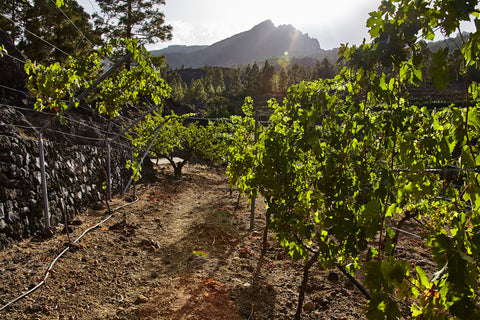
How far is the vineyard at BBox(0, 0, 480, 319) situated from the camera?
133cm

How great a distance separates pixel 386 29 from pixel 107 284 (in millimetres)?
4470

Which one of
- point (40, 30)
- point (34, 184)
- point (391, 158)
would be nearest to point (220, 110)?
point (40, 30)

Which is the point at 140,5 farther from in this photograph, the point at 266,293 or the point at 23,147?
the point at 266,293

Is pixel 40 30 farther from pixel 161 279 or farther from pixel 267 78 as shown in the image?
pixel 267 78

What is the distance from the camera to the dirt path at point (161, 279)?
10.8 feet

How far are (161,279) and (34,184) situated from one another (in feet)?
11.1

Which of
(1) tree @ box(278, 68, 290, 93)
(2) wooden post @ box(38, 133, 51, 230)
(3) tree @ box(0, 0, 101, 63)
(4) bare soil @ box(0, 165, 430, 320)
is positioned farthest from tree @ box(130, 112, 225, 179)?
(1) tree @ box(278, 68, 290, 93)

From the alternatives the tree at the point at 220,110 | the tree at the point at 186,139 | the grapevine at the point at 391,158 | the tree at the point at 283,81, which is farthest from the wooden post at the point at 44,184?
the tree at the point at 283,81

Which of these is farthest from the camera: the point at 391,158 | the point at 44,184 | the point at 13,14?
the point at 13,14

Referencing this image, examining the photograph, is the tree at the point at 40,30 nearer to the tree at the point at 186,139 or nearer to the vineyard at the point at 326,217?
the tree at the point at 186,139

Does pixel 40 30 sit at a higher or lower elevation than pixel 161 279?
higher

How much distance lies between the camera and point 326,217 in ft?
8.64

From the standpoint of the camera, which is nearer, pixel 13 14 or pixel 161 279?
pixel 161 279

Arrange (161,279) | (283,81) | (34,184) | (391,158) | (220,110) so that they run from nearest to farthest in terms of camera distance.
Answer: (391,158) → (161,279) → (34,184) → (220,110) → (283,81)
